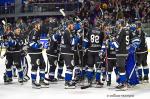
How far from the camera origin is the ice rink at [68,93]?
371 inches

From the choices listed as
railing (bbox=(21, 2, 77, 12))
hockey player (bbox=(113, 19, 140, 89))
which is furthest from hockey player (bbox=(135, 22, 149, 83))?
railing (bbox=(21, 2, 77, 12))

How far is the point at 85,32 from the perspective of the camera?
10625 mm

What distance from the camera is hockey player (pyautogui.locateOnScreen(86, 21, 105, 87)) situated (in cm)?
1031

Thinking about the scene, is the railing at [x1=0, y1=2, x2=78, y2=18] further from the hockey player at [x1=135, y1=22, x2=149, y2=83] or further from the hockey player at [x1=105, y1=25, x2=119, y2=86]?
the hockey player at [x1=105, y1=25, x2=119, y2=86]

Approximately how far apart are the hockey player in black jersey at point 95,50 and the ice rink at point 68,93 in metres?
0.33

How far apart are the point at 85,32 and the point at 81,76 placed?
3.47 feet

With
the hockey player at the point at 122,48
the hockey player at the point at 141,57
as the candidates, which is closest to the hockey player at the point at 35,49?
the hockey player at the point at 122,48

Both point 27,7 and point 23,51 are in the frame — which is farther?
point 27,7

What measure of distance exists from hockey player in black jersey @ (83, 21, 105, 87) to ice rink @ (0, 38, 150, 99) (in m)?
0.33

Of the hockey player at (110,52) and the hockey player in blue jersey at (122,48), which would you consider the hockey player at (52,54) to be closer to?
the hockey player at (110,52)

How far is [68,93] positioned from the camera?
32.2 ft

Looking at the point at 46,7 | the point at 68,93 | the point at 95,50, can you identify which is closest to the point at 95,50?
the point at 95,50

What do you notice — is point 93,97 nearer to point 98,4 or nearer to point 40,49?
point 40,49

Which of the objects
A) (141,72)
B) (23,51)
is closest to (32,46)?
(23,51)
